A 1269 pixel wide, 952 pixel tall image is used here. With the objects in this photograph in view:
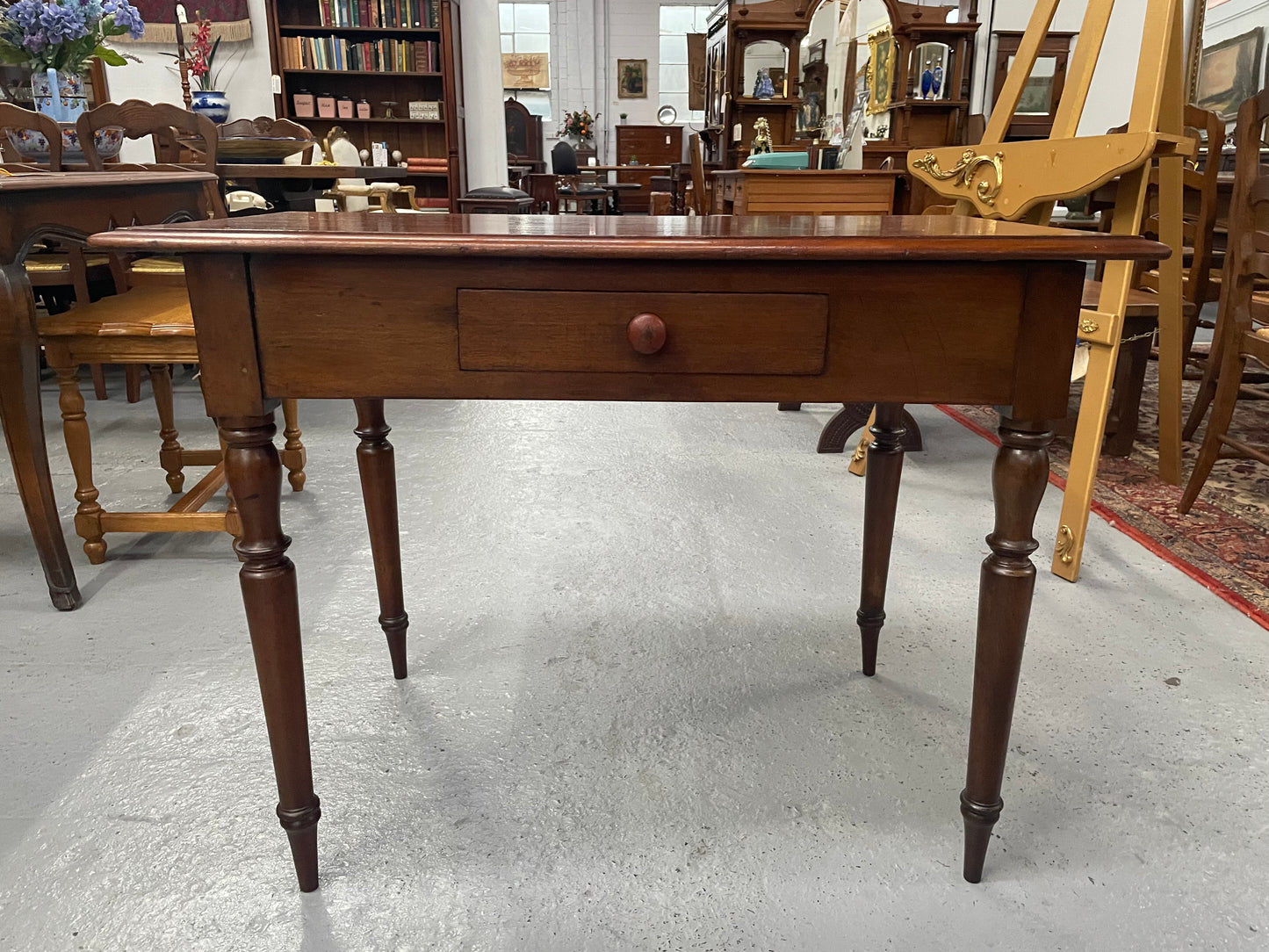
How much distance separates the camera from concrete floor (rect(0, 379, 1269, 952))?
1049 mm

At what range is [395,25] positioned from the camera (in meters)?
6.58

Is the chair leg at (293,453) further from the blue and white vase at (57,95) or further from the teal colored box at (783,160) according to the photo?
the teal colored box at (783,160)

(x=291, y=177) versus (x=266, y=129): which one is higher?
(x=266, y=129)

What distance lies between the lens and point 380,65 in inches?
263

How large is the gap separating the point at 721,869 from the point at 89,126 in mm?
2802

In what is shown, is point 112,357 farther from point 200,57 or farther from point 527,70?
point 527,70

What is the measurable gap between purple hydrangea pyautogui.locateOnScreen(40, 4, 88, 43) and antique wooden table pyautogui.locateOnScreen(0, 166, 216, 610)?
0.88 m

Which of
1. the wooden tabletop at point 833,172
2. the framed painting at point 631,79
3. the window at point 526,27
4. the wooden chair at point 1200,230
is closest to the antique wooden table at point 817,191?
the wooden tabletop at point 833,172

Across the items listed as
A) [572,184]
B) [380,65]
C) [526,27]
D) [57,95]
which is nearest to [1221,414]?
[57,95]

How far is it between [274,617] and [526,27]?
42.1 feet

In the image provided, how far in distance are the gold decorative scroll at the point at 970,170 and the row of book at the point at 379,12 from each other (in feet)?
17.7

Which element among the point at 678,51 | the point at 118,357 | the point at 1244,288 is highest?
the point at 678,51

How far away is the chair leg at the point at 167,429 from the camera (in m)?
2.25

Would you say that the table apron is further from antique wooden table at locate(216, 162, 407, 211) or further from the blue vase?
the blue vase
